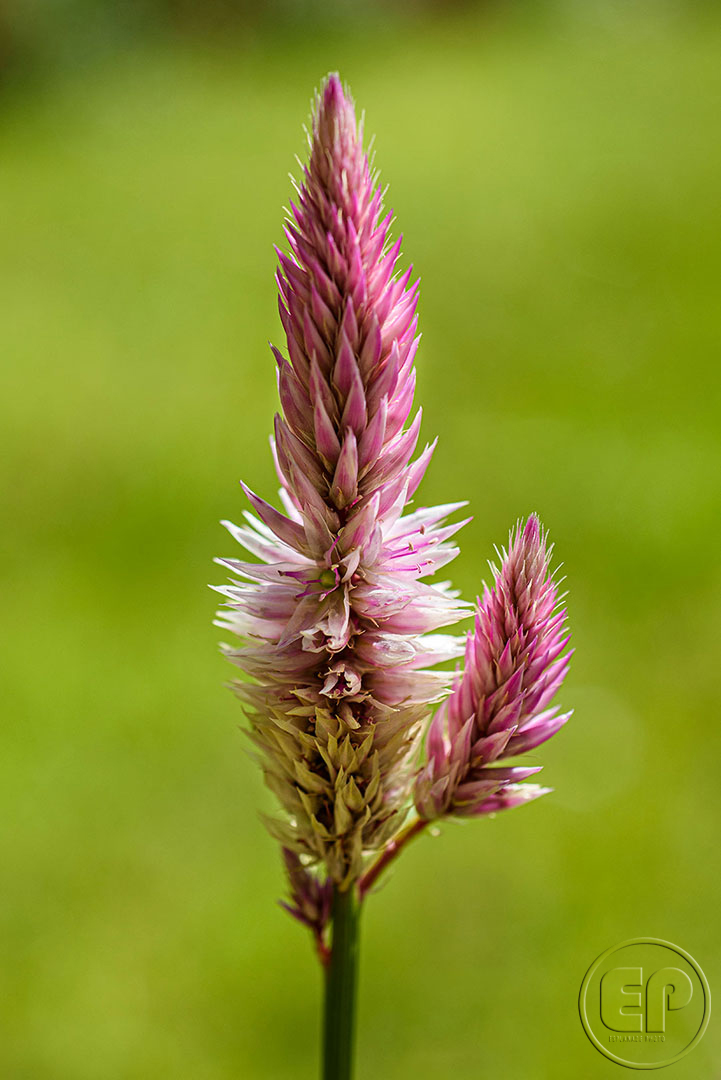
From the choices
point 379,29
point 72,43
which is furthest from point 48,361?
point 379,29

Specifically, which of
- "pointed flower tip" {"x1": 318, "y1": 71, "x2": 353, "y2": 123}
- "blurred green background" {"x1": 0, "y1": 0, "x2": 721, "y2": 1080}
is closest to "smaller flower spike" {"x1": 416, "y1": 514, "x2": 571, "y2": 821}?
"pointed flower tip" {"x1": 318, "y1": 71, "x2": 353, "y2": 123}

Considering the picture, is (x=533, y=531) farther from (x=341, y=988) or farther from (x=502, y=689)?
(x=341, y=988)

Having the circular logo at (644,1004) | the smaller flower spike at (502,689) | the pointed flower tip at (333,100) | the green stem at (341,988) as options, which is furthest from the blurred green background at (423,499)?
the pointed flower tip at (333,100)

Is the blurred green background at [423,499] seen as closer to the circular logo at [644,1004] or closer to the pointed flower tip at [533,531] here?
the circular logo at [644,1004]

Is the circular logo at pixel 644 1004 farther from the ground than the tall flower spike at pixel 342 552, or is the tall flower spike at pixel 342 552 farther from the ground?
the tall flower spike at pixel 342 552

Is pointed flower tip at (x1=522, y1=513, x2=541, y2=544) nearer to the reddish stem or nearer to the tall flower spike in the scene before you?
the tall flower spike

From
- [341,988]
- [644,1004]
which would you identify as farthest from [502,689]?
[644,1004]
